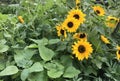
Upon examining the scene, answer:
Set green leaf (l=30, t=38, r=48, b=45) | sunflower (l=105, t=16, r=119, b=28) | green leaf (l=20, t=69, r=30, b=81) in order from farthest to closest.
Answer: sunflower (l=105, t=16, r=119, b=28) < green leaf (l=30, t=38, r=48, b=45) < green leaf (l=20, t=69, r=30, b=81)

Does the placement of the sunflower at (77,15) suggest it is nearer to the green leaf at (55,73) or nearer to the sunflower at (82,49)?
the sunflower at (82,49)

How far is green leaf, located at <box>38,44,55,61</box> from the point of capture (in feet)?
7.38

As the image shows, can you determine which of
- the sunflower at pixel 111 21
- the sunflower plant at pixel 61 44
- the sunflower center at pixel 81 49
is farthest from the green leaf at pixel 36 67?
the sunflower at pixel 111 21

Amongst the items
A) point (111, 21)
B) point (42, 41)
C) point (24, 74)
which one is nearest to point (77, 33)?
point (42, 41)

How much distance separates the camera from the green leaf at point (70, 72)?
219 centimetres

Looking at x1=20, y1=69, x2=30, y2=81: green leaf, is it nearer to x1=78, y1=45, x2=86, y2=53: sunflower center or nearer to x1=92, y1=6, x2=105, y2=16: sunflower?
x1=78, y1=45, x2=86, y2=53: sunflower center

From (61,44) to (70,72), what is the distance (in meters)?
0.24

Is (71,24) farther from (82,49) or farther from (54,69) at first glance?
(54,69)

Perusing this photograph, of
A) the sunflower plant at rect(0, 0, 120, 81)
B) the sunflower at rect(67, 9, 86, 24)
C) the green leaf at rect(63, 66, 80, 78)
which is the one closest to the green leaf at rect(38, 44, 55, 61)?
the sunflower plant at rect(0, 0, 120, 81)

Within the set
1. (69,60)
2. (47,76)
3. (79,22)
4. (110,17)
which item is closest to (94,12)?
(110,17)

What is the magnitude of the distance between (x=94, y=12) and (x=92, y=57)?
16.4 inches

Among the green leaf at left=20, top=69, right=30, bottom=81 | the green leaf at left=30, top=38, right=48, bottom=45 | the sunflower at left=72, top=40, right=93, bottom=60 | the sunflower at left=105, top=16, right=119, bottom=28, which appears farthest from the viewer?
the sunflower at left=105, top=16, right=119, bottom=28

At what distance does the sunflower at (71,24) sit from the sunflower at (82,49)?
107 mm

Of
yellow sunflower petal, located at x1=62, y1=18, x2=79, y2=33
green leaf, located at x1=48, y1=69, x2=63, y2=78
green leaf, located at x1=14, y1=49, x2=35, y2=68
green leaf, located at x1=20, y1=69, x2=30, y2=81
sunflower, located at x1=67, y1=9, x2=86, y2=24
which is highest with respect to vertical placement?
sunflower, located at x1=67, y1=9, x2=86, y2=24
